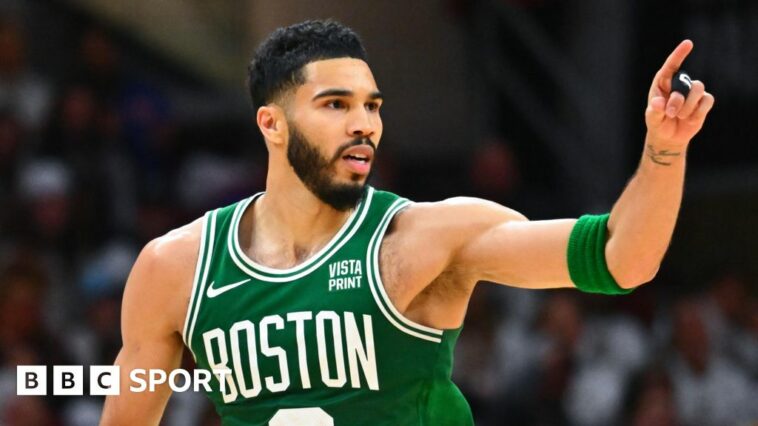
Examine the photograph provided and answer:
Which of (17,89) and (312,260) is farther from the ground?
(17,89)

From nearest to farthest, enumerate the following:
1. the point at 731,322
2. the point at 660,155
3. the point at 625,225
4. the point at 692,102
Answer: the point at 692,102 < the point at 660,155 < the point at 625,225 < the point at 731,322

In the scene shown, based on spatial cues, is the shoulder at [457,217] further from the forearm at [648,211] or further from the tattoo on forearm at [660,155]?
the tattoo on forearm at [660,155]

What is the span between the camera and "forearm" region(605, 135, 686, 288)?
13.9ft

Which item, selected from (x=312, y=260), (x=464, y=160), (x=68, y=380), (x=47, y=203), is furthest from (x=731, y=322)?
(x=312, y=260)

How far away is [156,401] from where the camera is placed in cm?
534

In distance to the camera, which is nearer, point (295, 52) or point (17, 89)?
point (295, 52)

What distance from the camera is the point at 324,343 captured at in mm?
4887

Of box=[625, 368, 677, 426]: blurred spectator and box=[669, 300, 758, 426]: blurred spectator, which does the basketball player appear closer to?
box=[625, 368, 677, 426]: blurred spectator

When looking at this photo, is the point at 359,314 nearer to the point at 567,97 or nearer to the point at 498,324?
the point at 498,324

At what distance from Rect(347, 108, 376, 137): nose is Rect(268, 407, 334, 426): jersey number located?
0.98 metres

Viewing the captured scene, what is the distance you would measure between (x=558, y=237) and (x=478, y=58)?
8239mm

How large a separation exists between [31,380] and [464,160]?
5420 mm

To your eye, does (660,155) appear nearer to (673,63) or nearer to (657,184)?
(657,184)

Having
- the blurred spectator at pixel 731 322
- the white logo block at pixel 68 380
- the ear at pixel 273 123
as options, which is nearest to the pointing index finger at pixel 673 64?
the ear at pixel 273 123
